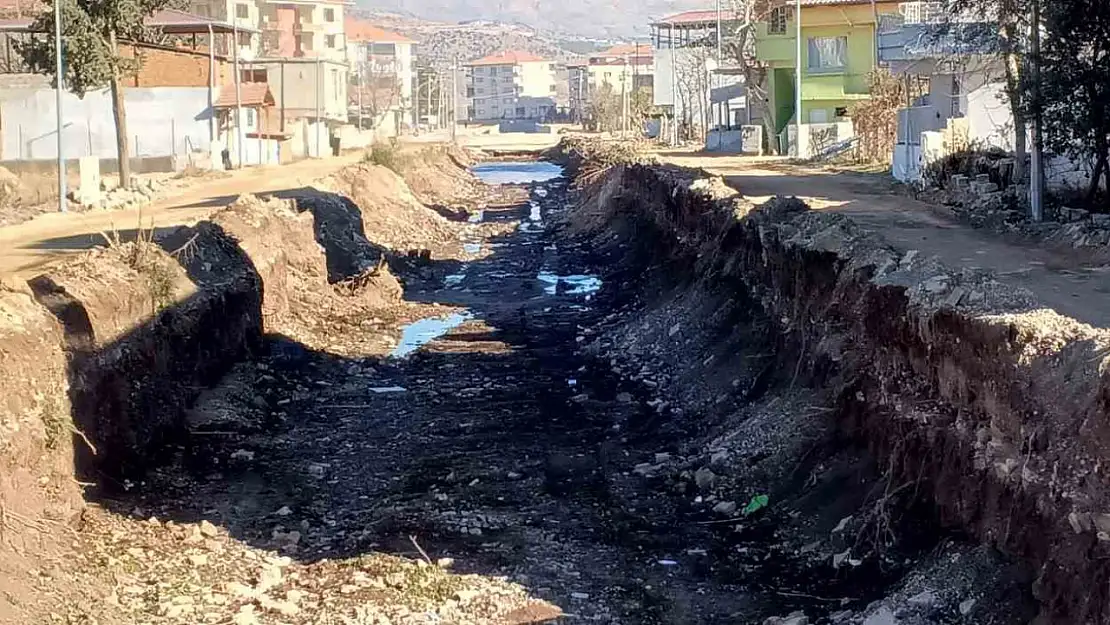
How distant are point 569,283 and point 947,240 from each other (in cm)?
1368

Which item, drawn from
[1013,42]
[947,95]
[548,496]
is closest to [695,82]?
[947,95]

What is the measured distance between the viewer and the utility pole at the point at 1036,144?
22.5 m

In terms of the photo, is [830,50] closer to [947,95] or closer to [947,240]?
[947,95]

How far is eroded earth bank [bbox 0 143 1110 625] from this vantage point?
1036cm

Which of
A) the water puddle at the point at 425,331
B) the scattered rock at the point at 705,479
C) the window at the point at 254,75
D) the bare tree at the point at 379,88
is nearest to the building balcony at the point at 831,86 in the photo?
the window at the point at 254,75

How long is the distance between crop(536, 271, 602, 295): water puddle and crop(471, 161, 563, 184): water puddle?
3619 cm

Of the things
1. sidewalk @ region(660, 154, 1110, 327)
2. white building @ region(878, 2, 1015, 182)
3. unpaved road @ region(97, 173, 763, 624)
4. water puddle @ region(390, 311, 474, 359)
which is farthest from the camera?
white building @ region(878, 2, 1015, 182)

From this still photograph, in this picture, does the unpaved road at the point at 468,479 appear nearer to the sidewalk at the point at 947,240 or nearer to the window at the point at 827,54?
the sidewalk at the point at 947,240

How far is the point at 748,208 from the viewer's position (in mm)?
24203

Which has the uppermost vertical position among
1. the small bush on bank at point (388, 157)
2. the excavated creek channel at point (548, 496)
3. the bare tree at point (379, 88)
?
the bare tree at point (379, 88)

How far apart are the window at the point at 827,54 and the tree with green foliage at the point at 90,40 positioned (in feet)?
93.8

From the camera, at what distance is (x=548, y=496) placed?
50.1 feet

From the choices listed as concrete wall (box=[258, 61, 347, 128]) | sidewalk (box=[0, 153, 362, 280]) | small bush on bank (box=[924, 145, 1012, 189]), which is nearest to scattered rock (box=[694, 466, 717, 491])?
sidewalk (box=[0, 153, 362, 280])

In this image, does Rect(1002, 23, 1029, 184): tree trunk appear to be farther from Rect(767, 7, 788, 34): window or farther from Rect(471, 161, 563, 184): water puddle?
Rect(471, 161, 563, 184): water puddle
